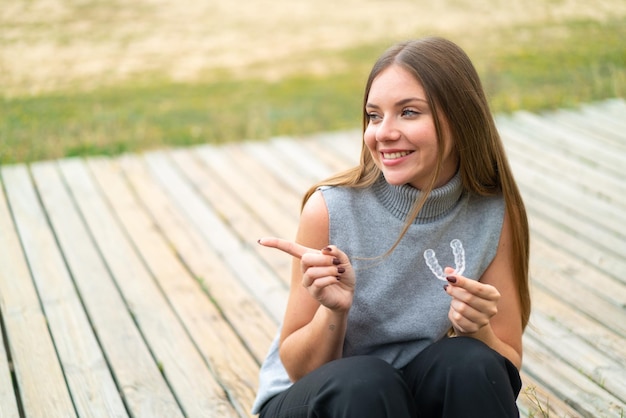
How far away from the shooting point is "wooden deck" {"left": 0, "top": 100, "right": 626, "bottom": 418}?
8.16 ft

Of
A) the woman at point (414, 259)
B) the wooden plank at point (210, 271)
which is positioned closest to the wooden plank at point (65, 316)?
the wooden plank at point (210, 271)

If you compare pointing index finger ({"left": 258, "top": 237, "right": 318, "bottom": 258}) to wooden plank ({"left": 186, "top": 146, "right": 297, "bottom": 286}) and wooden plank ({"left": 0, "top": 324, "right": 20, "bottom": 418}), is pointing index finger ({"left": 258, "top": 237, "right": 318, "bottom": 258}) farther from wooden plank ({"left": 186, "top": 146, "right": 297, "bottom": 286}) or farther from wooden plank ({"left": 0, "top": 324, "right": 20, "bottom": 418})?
wooden plank ({"left": 186, "top": 146, "right": 297, "bottom": 286})

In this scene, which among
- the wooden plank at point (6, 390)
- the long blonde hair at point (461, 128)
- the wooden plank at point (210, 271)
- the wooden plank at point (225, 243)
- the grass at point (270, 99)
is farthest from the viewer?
the grass at point (270, 99)

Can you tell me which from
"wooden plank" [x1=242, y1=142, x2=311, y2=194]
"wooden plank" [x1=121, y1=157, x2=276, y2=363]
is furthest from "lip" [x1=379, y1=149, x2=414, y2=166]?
"wooden plank" [x1=242, y1=142, x2=311, y2=194]

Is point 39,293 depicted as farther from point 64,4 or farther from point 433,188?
point 64,4

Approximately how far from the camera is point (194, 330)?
2832mm

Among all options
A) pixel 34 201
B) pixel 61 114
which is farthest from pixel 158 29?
pixel 34 201

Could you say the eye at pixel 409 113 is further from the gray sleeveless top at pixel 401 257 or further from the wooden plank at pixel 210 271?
the wooden plank at pixel 210 271

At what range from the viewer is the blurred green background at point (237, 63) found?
526 cm

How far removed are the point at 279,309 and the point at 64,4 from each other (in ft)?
23.1

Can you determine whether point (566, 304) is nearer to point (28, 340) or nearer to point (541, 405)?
point (541, 405)

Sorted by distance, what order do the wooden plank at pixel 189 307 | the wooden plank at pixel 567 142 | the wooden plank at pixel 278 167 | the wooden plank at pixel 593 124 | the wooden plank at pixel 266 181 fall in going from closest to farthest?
the wooden plank at pixel 189 307 < the wooden plank at pixel 266 181 < the wooden plank at pixel 278 167 < the wooden plank at pixel 567 142 < the wooden plank at pixel 593 124

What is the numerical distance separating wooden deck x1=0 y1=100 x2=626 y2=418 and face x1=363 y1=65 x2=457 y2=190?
0.77 m

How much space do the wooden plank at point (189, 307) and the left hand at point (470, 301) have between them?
0.89 m
